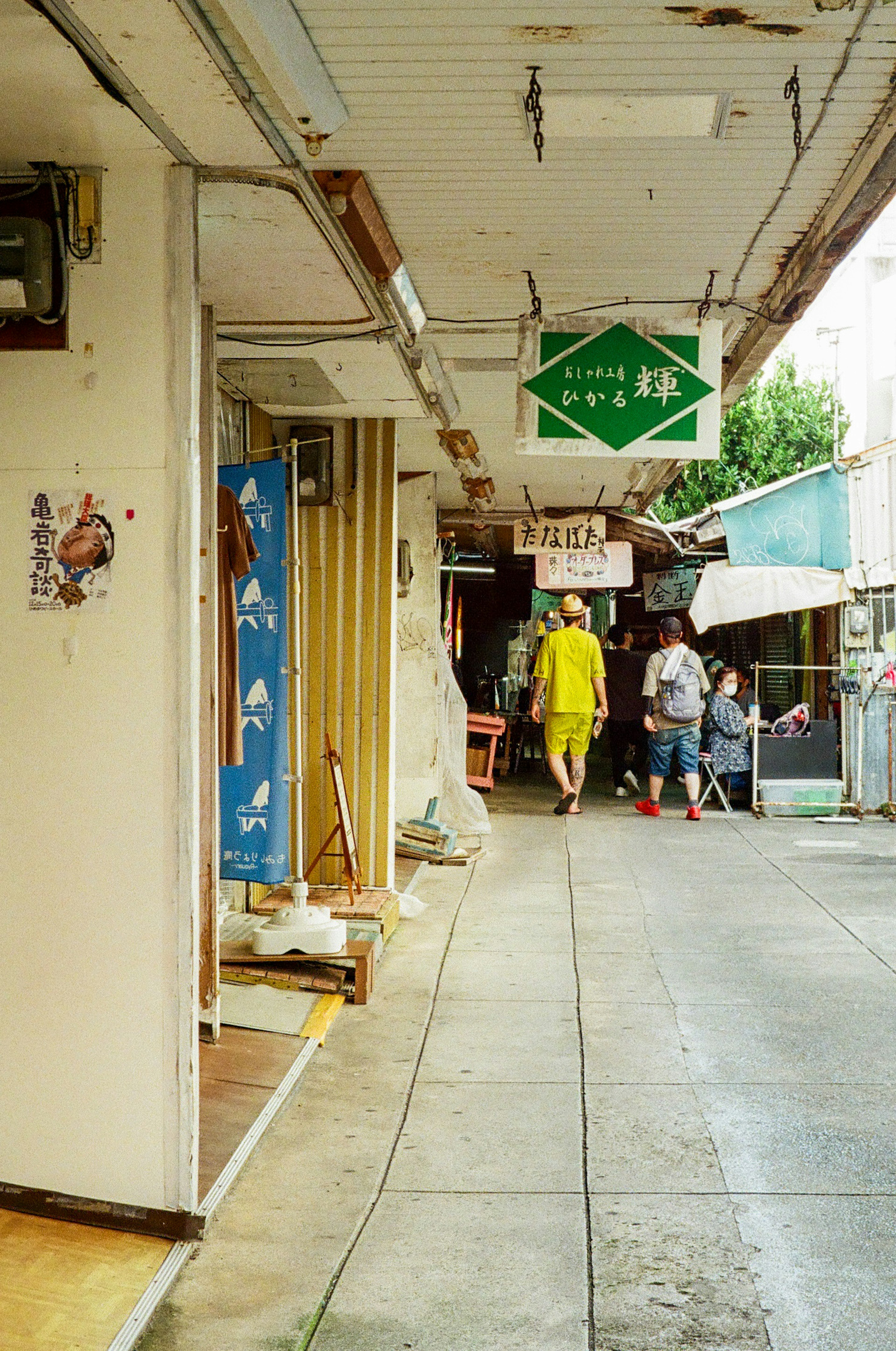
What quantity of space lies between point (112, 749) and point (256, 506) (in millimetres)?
2829

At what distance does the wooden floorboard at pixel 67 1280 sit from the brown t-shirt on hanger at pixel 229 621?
236cm

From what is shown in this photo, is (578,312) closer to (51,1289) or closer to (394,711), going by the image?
(394,711)

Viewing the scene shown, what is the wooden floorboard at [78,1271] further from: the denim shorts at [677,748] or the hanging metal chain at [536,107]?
the denim shorts at [677,748]

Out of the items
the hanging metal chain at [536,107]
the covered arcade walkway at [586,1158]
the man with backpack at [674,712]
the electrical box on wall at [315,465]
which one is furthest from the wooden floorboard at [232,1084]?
the man with backpack at [674,712]

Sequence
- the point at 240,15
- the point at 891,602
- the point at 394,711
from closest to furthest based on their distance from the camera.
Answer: the point at 240,15
the point at 394,711
the point at 891,602

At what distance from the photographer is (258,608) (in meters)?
6.41

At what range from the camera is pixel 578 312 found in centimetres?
616

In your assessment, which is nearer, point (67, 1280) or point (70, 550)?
point (67, 1280)

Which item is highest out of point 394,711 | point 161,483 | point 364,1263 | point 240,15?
point 240,15

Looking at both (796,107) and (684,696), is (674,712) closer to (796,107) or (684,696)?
(684,696)

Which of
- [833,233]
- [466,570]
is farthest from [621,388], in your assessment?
→ [466,570]

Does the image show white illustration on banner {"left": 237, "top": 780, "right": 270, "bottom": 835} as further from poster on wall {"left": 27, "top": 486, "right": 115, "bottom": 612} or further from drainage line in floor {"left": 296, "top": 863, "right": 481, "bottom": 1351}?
poster on wall {"left": 27, "top": 486, "right": 115, "bottom": 612}

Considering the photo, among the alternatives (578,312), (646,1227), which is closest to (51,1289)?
(646,1227)

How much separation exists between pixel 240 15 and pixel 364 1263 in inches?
136
